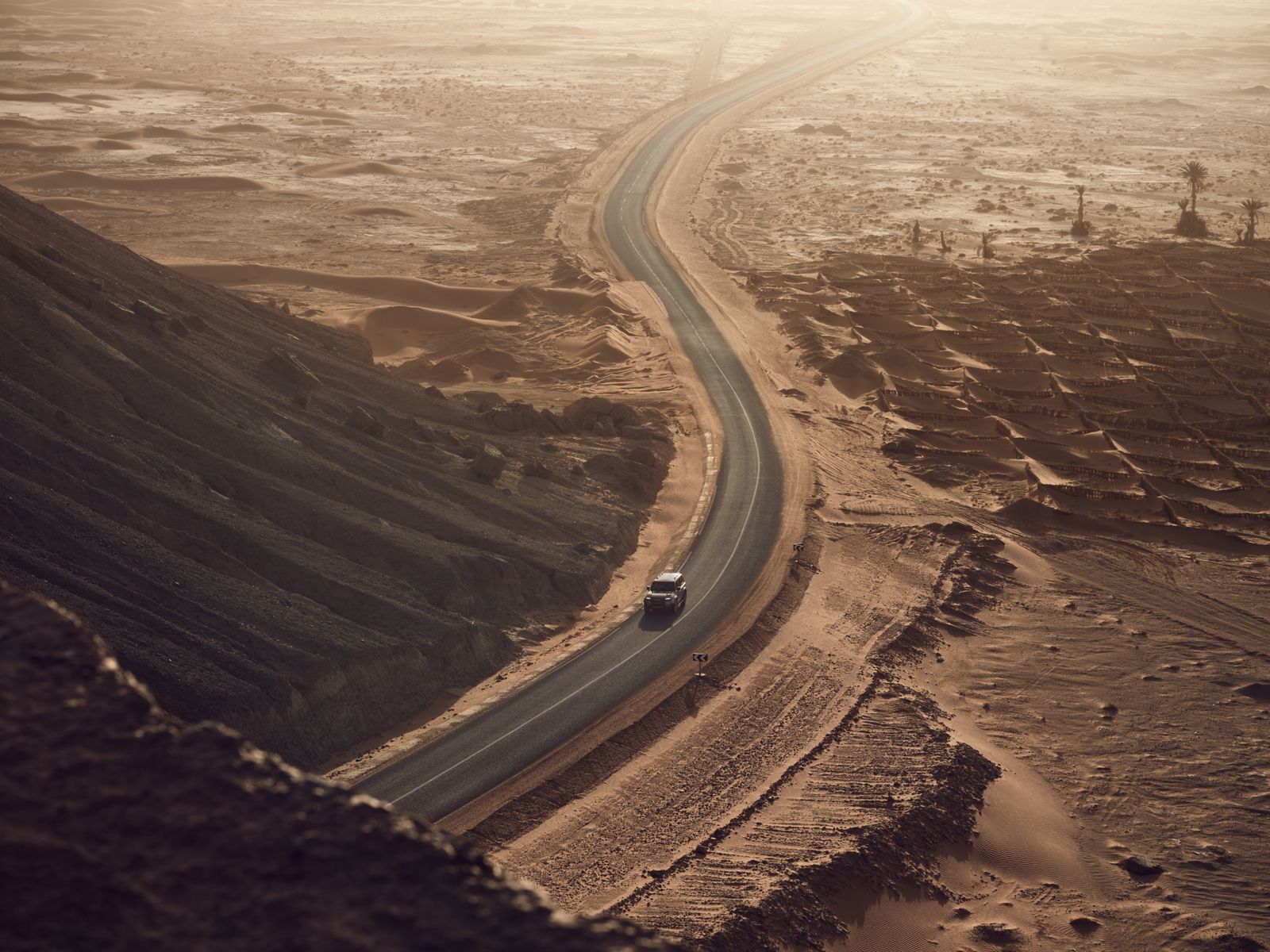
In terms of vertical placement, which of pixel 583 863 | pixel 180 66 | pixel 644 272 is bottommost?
pixel 583 863

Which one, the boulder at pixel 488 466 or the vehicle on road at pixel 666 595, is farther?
the boulder at pixel 488 466

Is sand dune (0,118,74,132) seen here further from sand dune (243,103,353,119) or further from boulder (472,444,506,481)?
boulder (472,444,506,481)

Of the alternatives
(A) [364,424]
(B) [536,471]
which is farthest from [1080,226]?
(A) [364,424]

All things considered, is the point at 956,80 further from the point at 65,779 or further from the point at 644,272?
the point at 65,779

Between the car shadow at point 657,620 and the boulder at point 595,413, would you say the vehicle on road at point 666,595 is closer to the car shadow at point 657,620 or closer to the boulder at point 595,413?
the car shadow at point 657,620

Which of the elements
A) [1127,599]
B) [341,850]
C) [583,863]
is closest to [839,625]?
[1127,599]

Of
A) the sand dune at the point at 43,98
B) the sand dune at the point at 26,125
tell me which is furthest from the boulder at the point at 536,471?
the sand dune at the point at 43,98

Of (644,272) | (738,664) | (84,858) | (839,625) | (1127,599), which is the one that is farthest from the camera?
(644,272)
